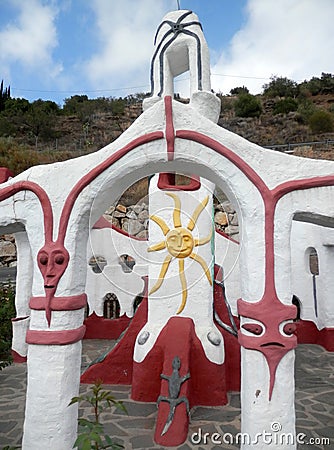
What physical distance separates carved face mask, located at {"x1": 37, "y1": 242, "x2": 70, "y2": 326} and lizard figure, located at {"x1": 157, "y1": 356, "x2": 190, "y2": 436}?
180 cm

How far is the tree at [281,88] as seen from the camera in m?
33.5

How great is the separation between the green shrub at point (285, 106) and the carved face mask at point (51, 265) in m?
29.5

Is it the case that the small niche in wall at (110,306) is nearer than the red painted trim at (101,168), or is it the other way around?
the red painted trim at (101,168)

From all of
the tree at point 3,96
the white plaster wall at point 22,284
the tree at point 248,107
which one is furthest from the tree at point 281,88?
the white plaster wall at point 22,284

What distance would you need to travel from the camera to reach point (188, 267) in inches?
193

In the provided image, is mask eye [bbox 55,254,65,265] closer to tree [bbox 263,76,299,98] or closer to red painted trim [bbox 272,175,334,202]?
red painted trim [bbox 272,175,334,202]

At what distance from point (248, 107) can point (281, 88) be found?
6202mm

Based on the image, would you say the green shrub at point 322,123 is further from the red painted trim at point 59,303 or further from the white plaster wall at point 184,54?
the red painted trim at point 59,303

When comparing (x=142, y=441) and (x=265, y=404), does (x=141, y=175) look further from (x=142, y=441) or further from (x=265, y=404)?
(x=142, y=441)

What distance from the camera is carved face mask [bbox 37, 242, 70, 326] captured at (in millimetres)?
3033

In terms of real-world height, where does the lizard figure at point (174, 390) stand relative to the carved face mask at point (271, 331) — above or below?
below

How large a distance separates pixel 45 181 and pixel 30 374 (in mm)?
1568

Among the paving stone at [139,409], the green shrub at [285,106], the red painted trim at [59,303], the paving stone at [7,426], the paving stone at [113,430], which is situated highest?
the green shrub at [285,106]

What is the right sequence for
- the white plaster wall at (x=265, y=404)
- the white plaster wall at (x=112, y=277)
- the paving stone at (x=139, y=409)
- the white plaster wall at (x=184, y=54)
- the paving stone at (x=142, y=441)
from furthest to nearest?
the white plaster wall at (x=112, y=277) < the white plaster wall at (x=184, y=54) < the paving stone at (x=139, y=409) < the paving stone at (x=142, y=441) < the white plaster wall at (x=265, y=404)
